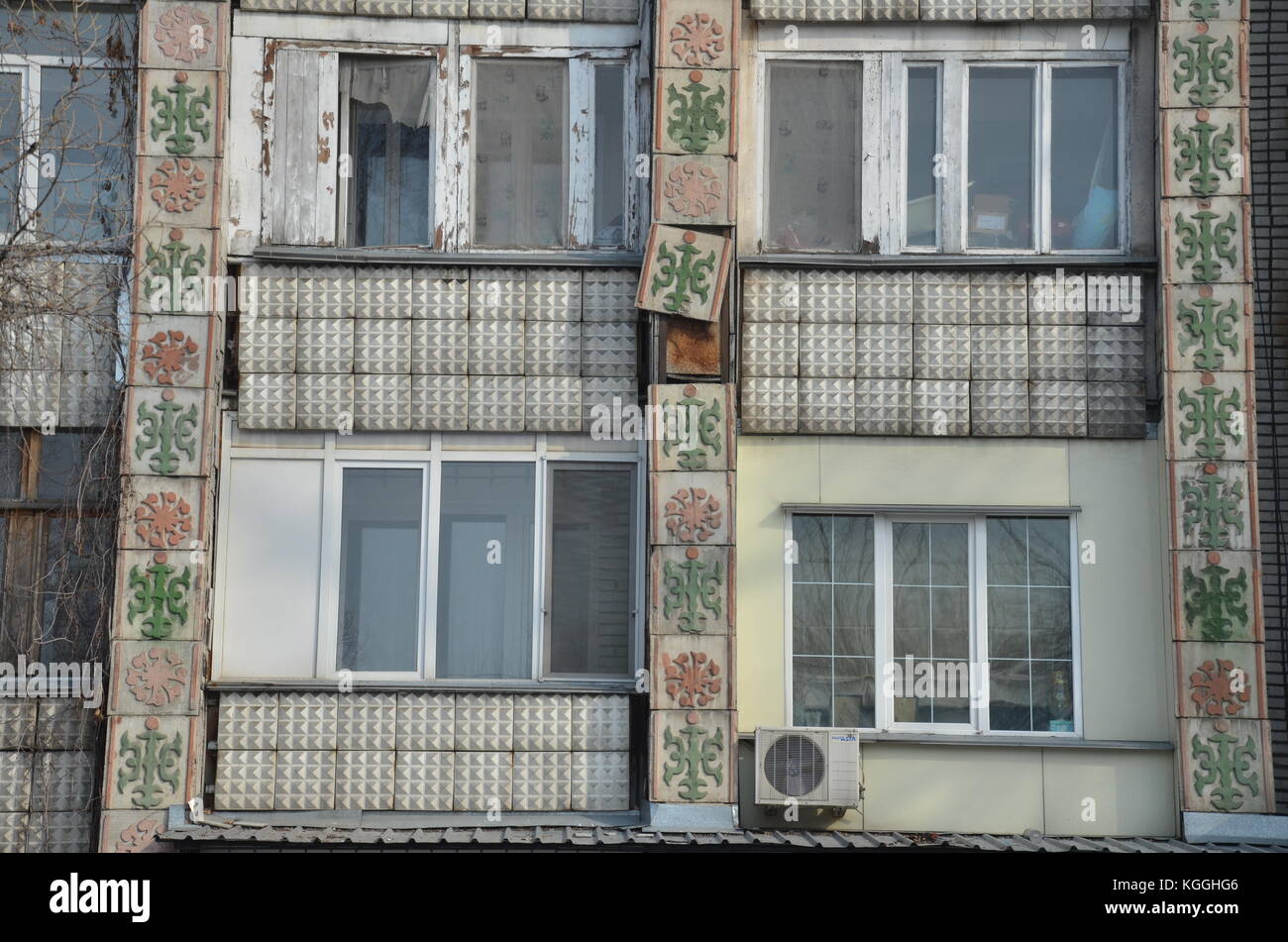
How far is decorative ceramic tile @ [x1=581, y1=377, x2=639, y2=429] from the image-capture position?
12.2m

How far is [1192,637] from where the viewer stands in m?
11.4

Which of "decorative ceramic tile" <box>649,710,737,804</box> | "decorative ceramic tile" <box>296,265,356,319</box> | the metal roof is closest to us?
the metal roof

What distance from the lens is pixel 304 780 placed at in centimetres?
1169

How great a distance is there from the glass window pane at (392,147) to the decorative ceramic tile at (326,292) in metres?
0.44

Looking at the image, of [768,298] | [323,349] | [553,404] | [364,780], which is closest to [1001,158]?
[768,298]

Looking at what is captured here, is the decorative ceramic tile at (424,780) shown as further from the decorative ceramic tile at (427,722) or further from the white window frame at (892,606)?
the white window frame at (892,606)

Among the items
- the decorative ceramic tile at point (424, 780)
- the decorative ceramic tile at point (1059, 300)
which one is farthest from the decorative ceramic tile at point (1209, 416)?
the decorative ceramic tile at point (424, 780)

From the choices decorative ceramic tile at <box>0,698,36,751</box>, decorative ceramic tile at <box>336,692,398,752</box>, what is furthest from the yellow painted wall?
decorative ceramic tile at <box>0,698,36,751</box>

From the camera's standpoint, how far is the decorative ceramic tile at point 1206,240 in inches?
463

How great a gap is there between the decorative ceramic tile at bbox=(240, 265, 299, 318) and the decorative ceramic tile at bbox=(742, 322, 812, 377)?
3556 millimetres

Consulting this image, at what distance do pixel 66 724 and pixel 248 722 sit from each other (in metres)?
1.39

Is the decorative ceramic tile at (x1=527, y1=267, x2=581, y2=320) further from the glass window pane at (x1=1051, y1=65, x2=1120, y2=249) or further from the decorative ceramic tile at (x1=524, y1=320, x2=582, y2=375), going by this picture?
the glass window pane at (x1=1051, y1=65, x2=1120, y2=249)

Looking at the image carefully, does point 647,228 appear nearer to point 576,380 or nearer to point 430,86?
point 576,380

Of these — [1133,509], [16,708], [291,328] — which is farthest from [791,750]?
[16,708]
